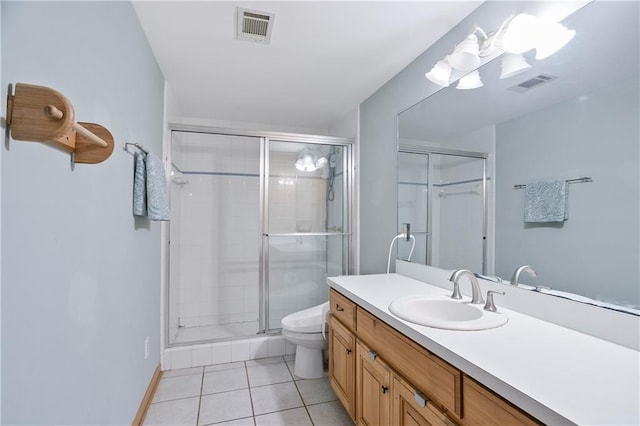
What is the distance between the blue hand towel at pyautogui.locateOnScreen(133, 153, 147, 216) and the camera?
5.32ft

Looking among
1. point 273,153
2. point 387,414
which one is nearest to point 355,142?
point 273,153

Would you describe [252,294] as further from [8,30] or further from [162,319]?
[8,30]

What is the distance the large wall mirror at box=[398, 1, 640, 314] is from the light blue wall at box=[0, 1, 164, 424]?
5.65ft

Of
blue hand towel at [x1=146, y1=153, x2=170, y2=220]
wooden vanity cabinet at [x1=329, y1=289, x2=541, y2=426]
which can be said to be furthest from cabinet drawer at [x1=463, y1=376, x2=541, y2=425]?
blue hand towel at [x1=146, y1=153, x2=170, y2=220]

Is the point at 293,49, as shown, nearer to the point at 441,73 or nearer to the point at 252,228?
the point at 441,73

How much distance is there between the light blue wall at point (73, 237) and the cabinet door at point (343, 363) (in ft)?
3.70

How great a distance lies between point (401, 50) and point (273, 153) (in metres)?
1.36

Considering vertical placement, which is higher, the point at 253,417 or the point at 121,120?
the point at 121,120

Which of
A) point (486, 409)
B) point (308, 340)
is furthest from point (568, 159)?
point (308, 340)

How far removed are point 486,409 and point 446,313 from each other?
66cm

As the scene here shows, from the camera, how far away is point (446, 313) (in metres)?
1.44

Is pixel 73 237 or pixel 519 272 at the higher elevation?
pixel 73 237

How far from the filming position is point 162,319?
237 cm

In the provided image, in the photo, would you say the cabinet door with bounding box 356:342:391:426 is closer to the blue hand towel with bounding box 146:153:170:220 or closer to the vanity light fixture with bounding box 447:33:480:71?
the blue hand towel with bounding box 146:153:170:220
